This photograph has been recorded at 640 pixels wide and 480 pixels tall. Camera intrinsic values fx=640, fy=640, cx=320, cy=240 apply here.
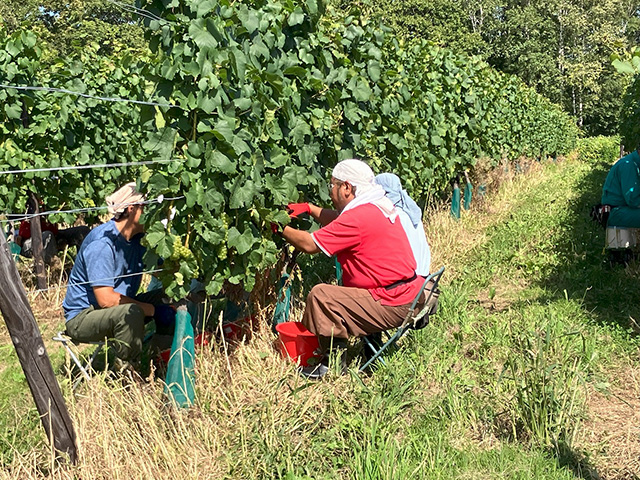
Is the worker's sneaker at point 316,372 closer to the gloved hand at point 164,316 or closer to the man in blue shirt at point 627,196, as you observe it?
the gloved hand at point 164,316

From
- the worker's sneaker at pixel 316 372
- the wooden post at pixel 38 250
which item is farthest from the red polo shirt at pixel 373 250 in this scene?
the wooden post at pixel 38 250

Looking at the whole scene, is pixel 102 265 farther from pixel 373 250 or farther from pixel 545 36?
pixel 545 36

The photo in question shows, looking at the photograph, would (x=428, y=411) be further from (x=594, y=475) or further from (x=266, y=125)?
(x=266, y=125)

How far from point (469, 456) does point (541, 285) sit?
332 centimetres

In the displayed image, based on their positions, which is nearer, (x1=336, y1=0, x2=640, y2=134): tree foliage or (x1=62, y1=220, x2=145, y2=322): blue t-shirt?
(x1=62, y1=220, x2=145, y2=322): blue t-shirt

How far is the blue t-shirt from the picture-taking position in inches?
147

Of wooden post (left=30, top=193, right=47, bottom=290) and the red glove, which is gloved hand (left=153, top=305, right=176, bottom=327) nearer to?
the red glove

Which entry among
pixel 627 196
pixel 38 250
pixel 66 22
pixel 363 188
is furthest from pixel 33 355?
pixel 66 22

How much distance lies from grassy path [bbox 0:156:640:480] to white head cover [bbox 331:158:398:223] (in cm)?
97

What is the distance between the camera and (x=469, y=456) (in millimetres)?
3135

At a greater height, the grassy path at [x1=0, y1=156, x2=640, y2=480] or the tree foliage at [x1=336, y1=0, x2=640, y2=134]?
the tree foliage at [x1=336, y1=0, x2=640, y2=134]

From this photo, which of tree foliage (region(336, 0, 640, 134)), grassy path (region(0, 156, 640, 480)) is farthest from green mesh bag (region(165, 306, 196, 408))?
tree foliage (region(336, 0, 640, 134))

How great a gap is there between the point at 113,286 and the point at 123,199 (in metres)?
0.53

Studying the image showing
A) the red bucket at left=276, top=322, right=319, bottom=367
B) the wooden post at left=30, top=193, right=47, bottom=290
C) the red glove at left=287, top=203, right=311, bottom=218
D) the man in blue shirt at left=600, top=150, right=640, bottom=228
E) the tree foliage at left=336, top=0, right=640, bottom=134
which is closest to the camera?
the red bucket at left=276, top=322, right=319, bottom=367
